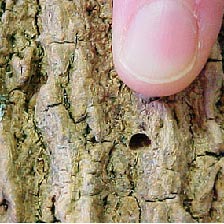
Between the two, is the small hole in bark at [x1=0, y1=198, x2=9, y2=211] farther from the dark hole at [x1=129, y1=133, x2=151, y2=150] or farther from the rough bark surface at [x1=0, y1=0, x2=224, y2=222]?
the dark hole at [x1=129, y1=133, x2=151, y2=150]

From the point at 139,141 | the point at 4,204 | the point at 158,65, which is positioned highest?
the point at 158,65

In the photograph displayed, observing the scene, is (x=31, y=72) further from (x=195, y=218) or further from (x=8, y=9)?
(x=195, y=218)

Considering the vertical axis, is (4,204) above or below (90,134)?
below

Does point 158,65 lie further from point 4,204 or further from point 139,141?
point 4,204

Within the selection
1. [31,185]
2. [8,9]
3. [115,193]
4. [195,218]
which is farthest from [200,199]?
[8,9]

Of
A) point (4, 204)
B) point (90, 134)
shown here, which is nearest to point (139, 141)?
point (90, 134)

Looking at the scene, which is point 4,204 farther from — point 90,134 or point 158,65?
point 158,65

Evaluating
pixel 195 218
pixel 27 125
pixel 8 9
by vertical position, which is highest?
pixel 8 9

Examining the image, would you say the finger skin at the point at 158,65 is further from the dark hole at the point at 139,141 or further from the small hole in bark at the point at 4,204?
the small hole in bark at the point at 4,204
